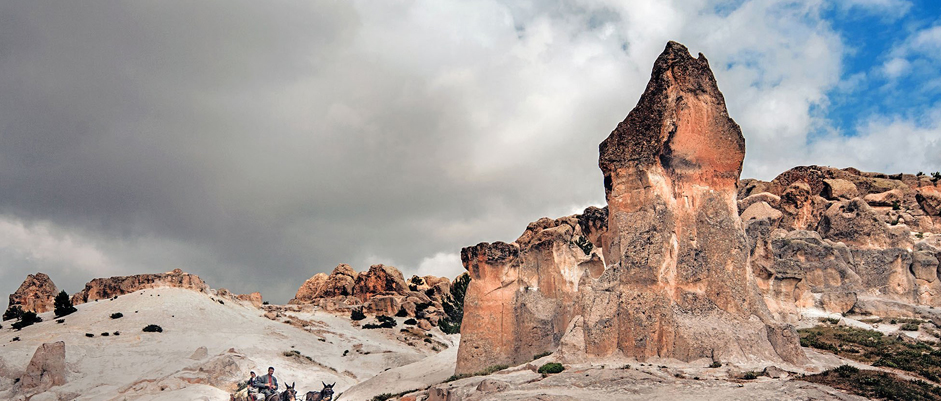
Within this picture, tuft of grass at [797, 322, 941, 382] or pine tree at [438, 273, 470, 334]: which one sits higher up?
pine tree at [438, 273, 470, 334]

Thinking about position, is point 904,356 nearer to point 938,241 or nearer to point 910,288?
point 910,288

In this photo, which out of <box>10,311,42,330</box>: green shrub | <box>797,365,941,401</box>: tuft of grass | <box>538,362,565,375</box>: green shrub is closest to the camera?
<box>797,365,941,401</box>: tuft of grass

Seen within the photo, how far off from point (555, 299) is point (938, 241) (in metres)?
32.1

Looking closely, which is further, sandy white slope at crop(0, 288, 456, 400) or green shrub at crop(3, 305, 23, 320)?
green shrub at crop(3, 305, 23, 320)

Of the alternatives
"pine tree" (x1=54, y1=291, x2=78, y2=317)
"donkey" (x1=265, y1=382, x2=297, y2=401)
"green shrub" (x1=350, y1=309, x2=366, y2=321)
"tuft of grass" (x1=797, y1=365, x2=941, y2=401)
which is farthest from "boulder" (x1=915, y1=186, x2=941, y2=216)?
"pine tree" (x1=54, y1=291, x2=78, y2=317)

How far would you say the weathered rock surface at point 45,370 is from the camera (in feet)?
105

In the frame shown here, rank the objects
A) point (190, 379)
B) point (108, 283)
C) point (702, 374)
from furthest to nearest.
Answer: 1. point (108, 283)
2. point (190, 379)
3. point (702, 374)

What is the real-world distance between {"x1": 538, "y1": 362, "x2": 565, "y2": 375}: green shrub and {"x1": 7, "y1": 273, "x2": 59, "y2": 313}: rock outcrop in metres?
67.0

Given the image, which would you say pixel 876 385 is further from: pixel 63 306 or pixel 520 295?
pixel 63 306

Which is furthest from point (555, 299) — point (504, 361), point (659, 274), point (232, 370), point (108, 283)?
point (108, 283)

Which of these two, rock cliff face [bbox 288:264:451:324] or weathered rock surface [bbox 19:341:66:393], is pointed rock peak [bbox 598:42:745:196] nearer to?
weathered rock surface [bbox 19:341:66:393]

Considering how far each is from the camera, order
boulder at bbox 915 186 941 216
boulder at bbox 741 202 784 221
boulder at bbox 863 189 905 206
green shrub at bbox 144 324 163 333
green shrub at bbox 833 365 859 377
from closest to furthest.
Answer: green shrub at bbox 833 365 859 377 → green shrub at bbox 144 324 163 333 → boulder at bbox 741 202 784 221 → boulder at bbox 915 186 941 216 → boulder at bbox 863 189 905 206

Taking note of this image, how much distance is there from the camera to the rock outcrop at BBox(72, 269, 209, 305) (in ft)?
210

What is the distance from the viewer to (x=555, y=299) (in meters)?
32.0
